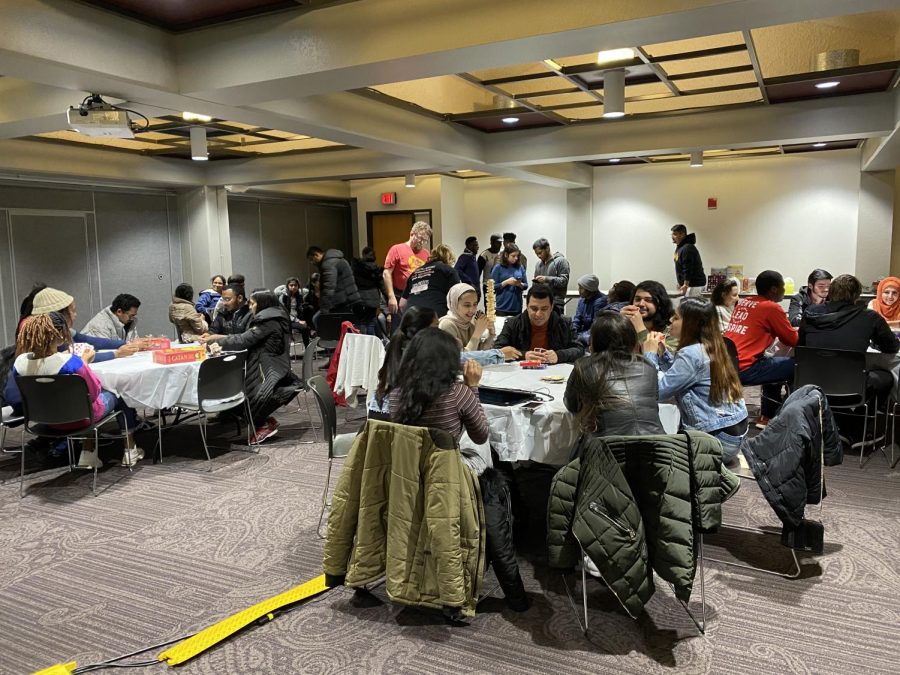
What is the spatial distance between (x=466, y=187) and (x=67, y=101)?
345 inches

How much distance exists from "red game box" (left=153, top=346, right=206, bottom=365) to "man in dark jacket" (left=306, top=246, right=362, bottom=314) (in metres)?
2.65

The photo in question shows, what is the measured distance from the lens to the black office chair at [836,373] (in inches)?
185

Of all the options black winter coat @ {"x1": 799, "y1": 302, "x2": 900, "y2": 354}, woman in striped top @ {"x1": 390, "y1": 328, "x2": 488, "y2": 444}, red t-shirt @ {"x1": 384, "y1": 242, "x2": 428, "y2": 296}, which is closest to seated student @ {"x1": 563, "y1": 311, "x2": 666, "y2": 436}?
woman in striped top @ {"x1": 390, "y1": 328, "x2": 488, "y2": 444}

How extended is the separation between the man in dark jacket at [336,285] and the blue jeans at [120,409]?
2955 mm

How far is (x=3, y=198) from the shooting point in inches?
345

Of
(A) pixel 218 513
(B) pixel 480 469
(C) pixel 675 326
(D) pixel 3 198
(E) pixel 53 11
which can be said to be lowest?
(A) pixel 218 513

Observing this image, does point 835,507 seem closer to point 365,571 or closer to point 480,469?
point 480,469

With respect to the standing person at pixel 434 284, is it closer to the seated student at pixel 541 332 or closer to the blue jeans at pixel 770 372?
the seated student at pixel 541 332

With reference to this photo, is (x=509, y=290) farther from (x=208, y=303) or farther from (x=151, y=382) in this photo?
(x=151, y=382)

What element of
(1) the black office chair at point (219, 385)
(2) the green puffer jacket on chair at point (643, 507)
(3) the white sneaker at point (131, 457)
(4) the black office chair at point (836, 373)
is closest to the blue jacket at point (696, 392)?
(2) the green puffer jacket on chair at point (643, 507)

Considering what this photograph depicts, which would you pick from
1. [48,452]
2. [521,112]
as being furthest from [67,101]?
[521,112]

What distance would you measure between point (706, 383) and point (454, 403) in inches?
55.1

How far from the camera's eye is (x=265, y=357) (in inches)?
221

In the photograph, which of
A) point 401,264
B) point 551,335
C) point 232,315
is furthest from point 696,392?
point 232,315
